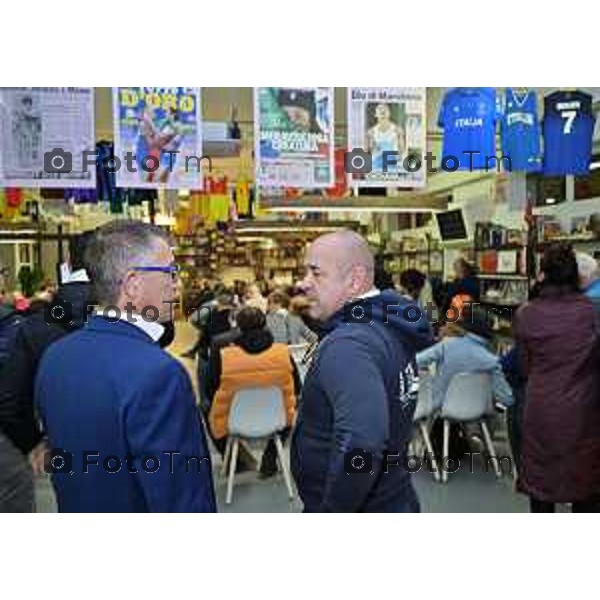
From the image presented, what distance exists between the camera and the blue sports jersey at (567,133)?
5.45m

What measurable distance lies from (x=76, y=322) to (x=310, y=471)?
6.10 ft

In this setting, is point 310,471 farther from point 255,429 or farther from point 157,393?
point 255,429

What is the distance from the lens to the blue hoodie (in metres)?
1.80

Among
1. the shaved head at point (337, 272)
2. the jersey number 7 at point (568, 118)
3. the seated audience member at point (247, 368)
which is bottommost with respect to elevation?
the seated audience member at point (247, 368)

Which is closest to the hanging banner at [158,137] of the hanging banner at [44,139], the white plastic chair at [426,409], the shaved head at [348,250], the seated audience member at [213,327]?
the hanging banner at [44,139]

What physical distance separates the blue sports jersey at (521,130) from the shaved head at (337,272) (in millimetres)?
3905

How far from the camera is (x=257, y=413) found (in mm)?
4883

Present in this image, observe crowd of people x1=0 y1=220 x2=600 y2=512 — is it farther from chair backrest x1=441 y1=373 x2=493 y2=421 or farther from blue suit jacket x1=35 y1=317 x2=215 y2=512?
chair backrest x1=441 y1=373 x2=493 y2=421

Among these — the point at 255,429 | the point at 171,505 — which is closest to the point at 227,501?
the point at 255,429

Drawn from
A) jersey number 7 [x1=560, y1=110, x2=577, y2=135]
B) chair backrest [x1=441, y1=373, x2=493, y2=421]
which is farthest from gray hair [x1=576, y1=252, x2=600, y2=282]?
jersey number 7 [x1=560, y1=110, x2=577, y2=135]

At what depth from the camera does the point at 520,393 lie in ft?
13.1

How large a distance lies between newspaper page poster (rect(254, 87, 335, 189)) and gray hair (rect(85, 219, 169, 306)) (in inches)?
113

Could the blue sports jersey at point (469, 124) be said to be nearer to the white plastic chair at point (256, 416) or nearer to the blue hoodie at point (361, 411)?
the white plastic chair at point (256, 416)

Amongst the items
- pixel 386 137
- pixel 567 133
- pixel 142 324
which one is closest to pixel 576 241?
pixel 567 133
